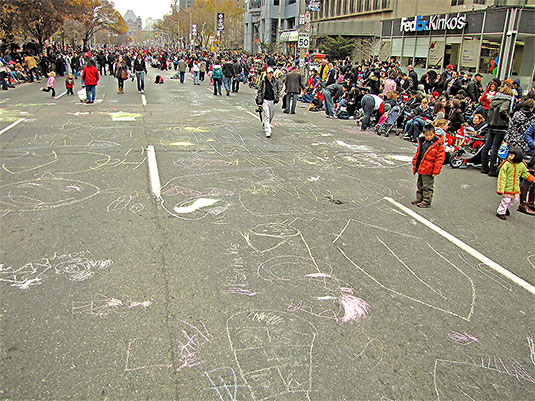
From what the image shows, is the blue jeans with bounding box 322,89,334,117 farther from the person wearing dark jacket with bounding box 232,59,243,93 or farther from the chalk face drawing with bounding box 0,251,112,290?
the chalk face drawing with bounding box 0,251,112,290

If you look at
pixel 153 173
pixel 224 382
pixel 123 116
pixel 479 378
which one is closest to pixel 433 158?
pixel 479 378

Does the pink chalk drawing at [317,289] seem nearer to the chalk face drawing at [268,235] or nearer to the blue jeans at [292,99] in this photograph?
the chalk face drawing at [268,235]

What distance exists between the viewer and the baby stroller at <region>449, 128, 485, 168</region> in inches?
385

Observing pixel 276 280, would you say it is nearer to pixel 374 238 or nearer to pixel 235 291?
pixel 235 291

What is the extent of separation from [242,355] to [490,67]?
2314 centimetres

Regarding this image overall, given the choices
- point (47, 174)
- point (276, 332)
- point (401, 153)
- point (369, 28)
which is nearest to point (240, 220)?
point (276, 332)

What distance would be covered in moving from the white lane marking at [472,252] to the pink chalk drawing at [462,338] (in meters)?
1.25

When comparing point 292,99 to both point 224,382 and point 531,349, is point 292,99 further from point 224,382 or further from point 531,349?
point 224,382

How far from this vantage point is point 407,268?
15.4 ft

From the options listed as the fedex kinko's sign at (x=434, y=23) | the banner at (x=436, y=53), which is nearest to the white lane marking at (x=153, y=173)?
the fedex kinko's sign at (x=434, y=23)

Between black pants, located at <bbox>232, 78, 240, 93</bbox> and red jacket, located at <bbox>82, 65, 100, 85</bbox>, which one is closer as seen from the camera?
red jacket, located at <bbox>82, 65, 100, 85</bbox>

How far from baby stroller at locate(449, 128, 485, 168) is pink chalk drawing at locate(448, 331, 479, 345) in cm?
695

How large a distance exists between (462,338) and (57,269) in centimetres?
380

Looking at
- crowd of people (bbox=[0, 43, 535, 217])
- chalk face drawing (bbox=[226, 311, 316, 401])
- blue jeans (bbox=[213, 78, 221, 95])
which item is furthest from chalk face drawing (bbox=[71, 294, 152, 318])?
blue jeans (bbox=[213, 78, 221, 95])
